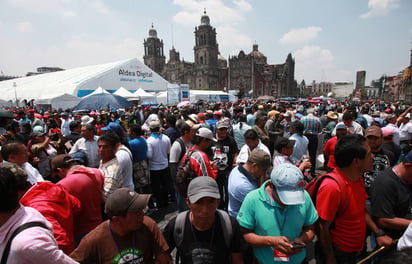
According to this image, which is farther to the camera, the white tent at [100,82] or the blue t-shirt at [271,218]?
the white tent at [100,82]

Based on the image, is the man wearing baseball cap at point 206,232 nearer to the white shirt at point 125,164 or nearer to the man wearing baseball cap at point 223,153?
the white shirt at point 125,164

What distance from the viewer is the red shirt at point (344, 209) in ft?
6.07

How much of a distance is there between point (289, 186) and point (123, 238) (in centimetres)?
130

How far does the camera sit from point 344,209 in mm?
1903

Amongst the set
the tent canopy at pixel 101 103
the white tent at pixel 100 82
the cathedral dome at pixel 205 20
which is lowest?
the tent canopy at pixel 101 103

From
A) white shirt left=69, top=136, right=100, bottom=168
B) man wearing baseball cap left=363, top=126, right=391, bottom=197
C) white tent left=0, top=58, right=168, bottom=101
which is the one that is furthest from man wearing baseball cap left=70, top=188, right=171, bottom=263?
white tent left=0, top=58, right=168, bottom=101

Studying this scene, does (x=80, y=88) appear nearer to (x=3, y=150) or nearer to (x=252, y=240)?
(x=3, y=150)

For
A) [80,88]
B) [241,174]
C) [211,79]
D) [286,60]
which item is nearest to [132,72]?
[80,88]

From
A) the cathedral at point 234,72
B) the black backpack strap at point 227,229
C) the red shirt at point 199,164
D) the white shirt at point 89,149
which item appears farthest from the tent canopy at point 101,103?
the cathedral at point 234,72

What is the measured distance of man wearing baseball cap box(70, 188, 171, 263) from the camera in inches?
59.9

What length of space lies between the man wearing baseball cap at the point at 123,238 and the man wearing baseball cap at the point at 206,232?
0.17m

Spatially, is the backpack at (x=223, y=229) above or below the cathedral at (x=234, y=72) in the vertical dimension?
below

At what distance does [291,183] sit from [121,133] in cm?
342

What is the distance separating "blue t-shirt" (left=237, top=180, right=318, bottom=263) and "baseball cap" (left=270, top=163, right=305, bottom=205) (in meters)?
0.14
